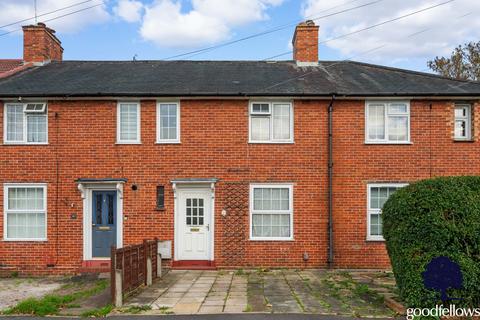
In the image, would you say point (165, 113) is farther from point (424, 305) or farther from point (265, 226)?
point (424, 305)

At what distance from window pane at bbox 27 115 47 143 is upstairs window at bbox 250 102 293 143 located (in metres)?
6.08

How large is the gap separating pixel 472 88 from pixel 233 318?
33.7ft

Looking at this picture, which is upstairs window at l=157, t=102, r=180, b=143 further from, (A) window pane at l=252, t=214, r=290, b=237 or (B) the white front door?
(A) window pane at l=252, t=214, r=290, b=237

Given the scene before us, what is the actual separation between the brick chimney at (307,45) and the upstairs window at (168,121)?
526 centimetres

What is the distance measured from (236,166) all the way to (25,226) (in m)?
6.33

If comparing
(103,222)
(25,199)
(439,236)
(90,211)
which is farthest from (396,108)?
(25,199)

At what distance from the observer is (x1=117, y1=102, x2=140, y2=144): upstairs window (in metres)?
13.5

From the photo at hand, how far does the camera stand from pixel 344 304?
29.3 ft

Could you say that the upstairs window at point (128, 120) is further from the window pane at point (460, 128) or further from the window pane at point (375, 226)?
the window pane at point (460, 128)

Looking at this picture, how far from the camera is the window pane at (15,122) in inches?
528

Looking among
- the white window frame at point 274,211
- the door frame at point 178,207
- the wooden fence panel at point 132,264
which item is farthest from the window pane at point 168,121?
the wooden fence panel at point 132,264

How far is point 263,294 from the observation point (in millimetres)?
9859

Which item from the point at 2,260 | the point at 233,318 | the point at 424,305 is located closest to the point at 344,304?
the point at 424,305

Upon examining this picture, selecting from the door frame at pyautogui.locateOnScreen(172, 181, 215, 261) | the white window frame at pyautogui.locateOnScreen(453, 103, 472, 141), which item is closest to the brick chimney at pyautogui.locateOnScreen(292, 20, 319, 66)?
the white window frame at pyautogui.locateOnScreen(453, 103, 472, 141)
